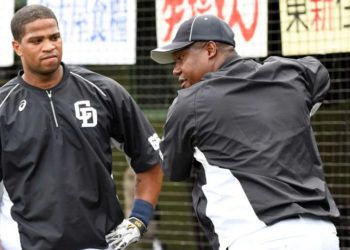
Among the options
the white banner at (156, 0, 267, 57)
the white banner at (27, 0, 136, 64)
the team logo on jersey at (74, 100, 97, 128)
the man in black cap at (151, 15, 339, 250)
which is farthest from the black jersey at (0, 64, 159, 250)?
the white banner at (27, 0, 136, 64)

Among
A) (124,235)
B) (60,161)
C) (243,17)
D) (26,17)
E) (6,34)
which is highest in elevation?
(26,17)

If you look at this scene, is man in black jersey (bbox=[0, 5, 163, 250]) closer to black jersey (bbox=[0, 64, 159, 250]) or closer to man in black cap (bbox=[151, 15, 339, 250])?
black jersey (bbox=[0, 64, 159, 250])

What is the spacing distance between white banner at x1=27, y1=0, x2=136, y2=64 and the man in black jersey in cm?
256

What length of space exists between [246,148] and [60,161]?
1.05m

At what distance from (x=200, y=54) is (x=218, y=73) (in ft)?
0.59

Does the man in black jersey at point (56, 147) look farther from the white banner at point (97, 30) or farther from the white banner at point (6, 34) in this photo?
the white banner at point (6, 34)

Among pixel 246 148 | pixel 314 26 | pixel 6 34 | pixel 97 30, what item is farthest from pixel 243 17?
pixel 246 148

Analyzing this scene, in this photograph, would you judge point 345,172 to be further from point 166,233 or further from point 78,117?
point 78,117

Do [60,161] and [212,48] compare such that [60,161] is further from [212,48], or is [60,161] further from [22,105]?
[212,48]

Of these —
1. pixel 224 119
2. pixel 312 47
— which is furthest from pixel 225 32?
pixel 312 47

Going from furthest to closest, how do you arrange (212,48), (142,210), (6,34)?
1. (6,34)
2. (142,210)
3. (212,48)

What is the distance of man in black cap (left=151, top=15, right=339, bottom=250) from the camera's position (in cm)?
423

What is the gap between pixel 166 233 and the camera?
388 inches

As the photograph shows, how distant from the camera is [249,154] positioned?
428cm
